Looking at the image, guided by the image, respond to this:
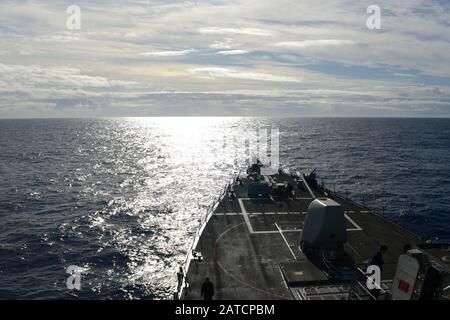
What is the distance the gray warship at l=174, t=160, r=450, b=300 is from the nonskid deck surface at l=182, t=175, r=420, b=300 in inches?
2.9

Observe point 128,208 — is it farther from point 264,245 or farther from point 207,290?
point 207,290

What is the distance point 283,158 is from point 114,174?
65.5m

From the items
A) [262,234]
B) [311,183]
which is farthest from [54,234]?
[311,183]

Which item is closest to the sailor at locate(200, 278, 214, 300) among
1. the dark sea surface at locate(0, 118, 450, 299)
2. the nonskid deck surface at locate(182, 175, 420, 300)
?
the nonskid deck surface at locate(182, 175, 420, 300)

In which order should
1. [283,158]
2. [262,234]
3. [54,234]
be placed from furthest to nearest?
1. [283,158]
2. [54,234]
3. [262,234]

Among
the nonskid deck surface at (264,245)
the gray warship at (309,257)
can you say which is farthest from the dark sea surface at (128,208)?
the gray warship at (309,257)

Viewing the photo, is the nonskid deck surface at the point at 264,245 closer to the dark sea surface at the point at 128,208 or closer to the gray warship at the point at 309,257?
the gray warship at the point at 309,257

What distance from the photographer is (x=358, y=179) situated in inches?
3944

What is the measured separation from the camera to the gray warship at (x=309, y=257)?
61.3 feet

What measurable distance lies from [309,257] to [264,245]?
4.73m
